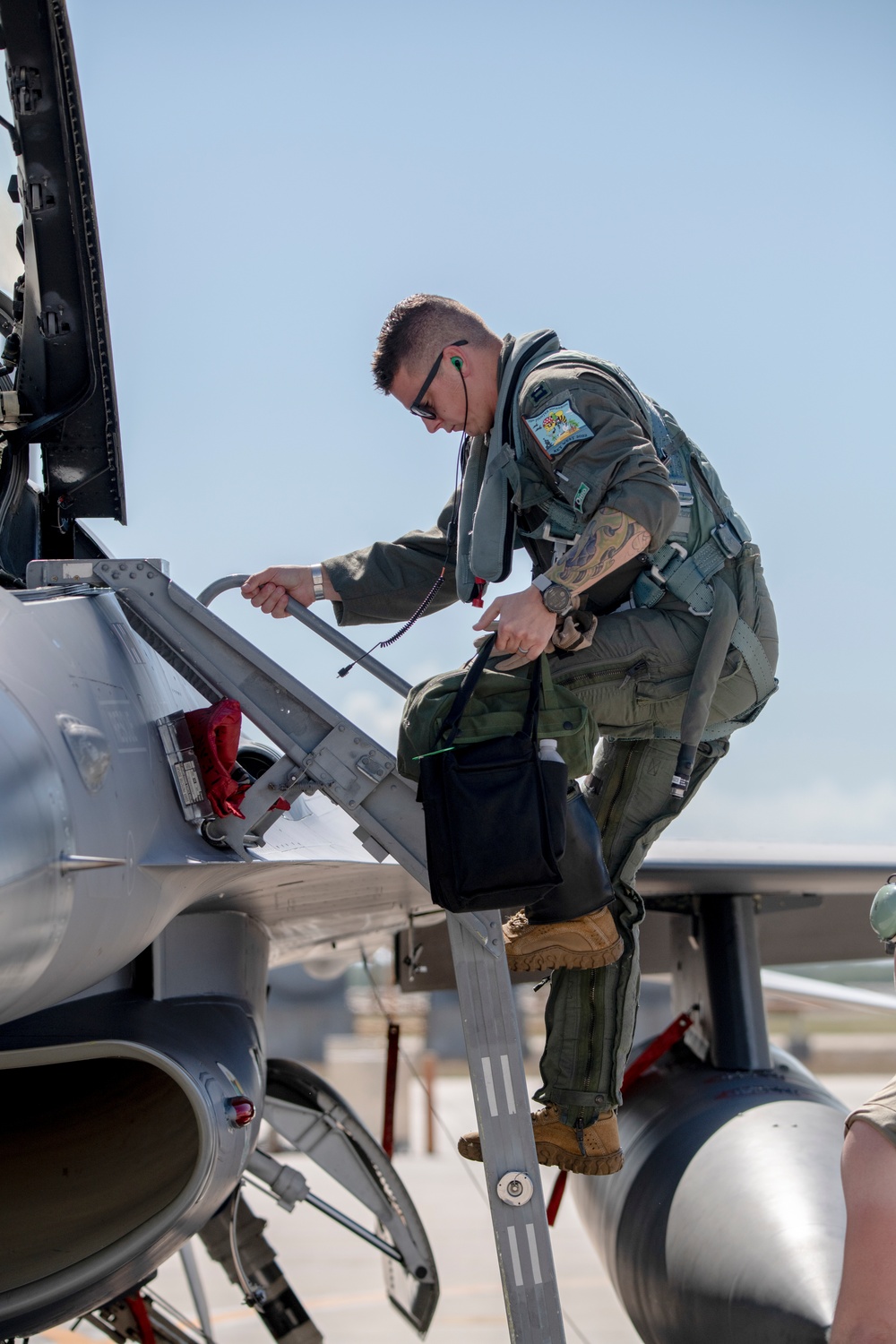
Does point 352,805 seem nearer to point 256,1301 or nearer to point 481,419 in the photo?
point 481,419

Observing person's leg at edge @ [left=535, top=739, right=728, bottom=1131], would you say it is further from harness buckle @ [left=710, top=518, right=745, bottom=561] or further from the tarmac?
the tarmac

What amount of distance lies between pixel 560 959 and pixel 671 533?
1113 mm

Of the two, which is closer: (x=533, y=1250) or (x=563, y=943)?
(x=533, y=1250)

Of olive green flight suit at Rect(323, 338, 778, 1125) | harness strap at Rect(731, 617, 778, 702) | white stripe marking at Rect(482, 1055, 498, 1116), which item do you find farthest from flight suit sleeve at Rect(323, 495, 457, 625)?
white stripe marking at Rect(482, 1055, 498, 1116)

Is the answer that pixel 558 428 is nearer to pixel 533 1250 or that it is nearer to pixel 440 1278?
pixel 533 1250

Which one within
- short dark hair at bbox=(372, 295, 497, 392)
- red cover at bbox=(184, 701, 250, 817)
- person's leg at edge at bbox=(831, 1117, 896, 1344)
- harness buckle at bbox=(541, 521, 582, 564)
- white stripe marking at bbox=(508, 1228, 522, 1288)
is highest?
short dark hair at bbox=(372, 295, 497, 392)

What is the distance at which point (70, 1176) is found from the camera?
11.1 feet

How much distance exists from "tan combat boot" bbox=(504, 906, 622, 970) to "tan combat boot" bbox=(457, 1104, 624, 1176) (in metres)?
0.49

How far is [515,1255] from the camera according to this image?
2.75 metres

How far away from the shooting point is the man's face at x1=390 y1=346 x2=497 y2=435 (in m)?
3.24

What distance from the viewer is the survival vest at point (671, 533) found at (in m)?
3.15

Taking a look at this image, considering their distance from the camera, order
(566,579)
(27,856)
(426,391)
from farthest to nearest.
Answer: (426,391) < (566,579) < (27,856)

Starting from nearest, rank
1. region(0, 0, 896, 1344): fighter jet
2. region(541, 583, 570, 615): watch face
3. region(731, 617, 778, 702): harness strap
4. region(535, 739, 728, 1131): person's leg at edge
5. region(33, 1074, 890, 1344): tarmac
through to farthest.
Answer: region(0, 0, 896, 1344): fighter jet < region(541, 583, 570, 615): watch face < region(731, 617, 778, 702): harness strap < region(535, 739, 728, 1131): person's leg at edge < region(33, 1074, 890, 1344): tarmac

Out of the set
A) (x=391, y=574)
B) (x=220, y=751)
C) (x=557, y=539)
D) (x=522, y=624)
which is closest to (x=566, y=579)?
(x=522, y=624)
